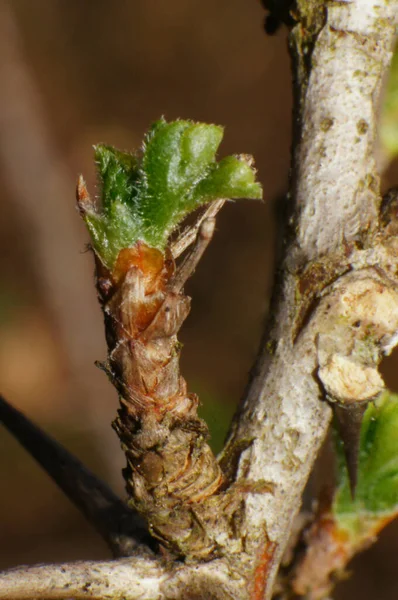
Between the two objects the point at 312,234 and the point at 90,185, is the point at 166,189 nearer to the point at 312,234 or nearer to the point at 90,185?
the point at 312,234

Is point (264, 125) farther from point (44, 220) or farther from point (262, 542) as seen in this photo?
point (262, 542)

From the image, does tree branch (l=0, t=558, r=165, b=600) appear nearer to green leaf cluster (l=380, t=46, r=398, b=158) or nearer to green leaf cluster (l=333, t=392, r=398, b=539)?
green leaf cluster (l=333, t=392, r=398, b=539)

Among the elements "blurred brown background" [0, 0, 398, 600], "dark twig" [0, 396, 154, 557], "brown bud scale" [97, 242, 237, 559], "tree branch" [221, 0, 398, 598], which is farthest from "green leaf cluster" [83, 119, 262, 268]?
"blurred brown background" [0, 0, 398, 600]

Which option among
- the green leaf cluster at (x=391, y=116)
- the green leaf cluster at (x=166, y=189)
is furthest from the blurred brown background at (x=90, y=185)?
the green leaf cluster at (x=166, y=189)

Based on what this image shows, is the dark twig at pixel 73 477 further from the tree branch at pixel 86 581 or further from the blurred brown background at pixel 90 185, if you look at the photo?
the blurred brown background at pixel 90 185

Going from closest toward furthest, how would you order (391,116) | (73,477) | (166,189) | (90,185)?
(166,189), (73,477), (391,116), (90,185)

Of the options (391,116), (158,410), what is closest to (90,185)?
(391,116)
